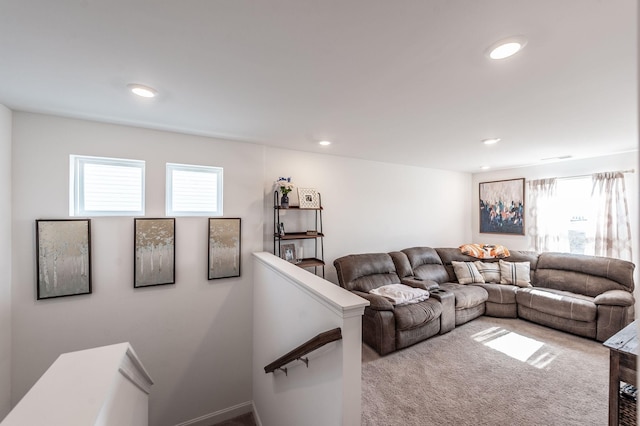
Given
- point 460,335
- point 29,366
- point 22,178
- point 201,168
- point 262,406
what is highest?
point 201,168

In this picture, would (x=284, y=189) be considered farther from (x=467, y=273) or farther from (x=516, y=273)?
(x=516, y=273)

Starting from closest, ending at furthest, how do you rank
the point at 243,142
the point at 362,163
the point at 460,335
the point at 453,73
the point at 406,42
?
the point at 406,42 < the point at 453,73 < the point at 243,142 < the point at 460,335 < the point at 362,163

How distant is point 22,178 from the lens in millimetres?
2090

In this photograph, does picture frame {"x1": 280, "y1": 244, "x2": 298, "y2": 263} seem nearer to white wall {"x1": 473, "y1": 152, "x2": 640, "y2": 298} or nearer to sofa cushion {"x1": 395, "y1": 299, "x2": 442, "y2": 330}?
sofa cushion {"x1": 395, "y1": 299, "x2": 442, "y2": 330}

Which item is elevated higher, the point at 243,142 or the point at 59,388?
the point at 243,142

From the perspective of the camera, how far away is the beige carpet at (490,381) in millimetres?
2059

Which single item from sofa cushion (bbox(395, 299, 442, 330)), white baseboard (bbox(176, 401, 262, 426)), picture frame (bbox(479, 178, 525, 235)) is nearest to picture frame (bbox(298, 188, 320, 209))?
sofa cushion (bbox(395, 299, 442, 330))

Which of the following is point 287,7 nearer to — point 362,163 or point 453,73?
point 453,73

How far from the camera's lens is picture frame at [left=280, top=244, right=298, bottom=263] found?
3236 millimetres

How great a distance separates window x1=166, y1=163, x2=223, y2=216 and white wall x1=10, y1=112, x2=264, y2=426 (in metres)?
0.08

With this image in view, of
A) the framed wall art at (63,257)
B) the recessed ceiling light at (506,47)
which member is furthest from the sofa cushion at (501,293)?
the framed wall art at (63,257)

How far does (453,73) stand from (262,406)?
11.4ft

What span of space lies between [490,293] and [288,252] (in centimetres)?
338

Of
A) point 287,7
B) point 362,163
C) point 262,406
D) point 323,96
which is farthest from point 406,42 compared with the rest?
point 262,406
